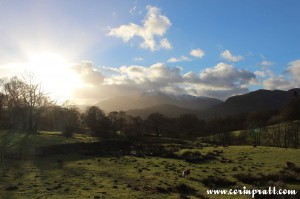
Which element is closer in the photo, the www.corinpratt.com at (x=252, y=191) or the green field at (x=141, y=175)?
the www.corinpratt.com at (x=252, y=191)

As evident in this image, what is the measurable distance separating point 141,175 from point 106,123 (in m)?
74.6

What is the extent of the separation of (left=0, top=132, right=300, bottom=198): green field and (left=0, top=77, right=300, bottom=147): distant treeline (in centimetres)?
4121

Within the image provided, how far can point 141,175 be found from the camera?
4419 centimetres

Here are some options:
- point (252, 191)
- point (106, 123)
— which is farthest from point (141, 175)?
point (106, 123)

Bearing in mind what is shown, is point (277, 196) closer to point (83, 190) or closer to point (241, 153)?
point (83, 190)

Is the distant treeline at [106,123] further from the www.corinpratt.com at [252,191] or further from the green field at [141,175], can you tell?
the www.corinpratt.com at [252,191]

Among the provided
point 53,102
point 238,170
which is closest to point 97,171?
point 238,170

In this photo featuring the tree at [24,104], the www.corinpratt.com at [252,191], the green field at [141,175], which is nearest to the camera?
the www.corinpratt.com at [252,191]

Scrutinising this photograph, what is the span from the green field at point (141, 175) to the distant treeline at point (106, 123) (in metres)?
41.2

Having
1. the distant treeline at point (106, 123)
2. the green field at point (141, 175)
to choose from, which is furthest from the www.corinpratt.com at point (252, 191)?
the distant treeline at point (106, 123)

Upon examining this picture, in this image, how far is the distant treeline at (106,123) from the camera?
108m

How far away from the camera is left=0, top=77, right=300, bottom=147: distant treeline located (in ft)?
353

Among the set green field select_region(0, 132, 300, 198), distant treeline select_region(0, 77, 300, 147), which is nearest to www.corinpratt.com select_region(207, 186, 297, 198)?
green field select_region(0, 132, 300, 198)

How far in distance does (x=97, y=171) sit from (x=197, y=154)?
23.6 metres
